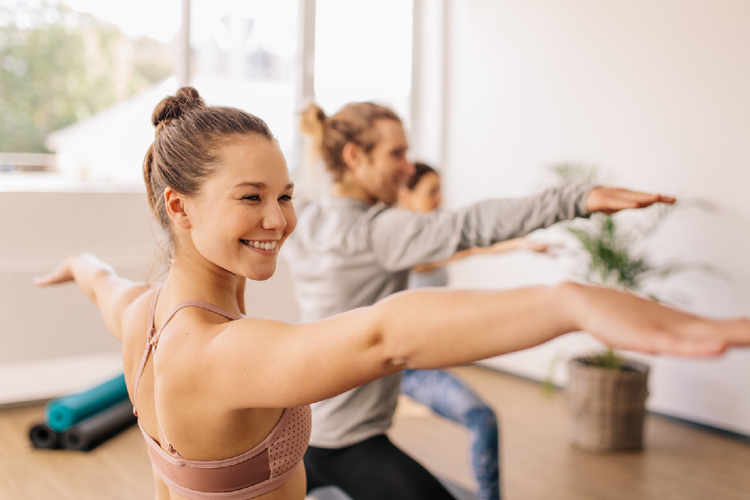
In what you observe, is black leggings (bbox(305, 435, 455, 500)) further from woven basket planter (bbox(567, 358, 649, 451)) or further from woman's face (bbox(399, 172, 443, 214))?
woven basket planter (bbox(567, 358, 649, 451))

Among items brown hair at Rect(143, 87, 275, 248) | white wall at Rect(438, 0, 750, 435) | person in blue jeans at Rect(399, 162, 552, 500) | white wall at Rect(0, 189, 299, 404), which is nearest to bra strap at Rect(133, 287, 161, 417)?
brown hair at Rect(143, 87, 275, 248)

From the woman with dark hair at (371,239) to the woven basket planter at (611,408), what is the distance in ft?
5.76

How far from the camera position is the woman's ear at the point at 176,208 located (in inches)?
35.0

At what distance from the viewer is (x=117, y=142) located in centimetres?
386

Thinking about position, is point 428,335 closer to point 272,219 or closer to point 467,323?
point 467,323

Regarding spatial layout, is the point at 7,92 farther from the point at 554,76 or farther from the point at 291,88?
the point at 554,76

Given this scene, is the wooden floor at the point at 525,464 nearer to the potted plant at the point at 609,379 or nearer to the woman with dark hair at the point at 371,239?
the potted plant at the point at 609,379

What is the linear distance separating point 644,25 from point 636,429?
7.08 feet

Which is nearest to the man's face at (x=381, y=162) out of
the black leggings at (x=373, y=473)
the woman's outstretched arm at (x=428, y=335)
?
the black leggings at (x=373, y=473)

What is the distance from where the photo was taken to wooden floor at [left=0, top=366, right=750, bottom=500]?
259cm

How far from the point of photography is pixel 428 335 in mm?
579

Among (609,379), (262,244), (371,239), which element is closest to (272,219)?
(262,244)

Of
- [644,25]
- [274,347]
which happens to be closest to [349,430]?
[274,347]

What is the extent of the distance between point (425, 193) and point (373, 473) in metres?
1.77
